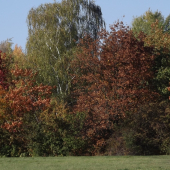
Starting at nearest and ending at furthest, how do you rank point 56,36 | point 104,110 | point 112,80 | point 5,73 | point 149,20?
1. point 104,110
2. point 112,80
3. point 5,73
4. point 56,36
5. point 149,20

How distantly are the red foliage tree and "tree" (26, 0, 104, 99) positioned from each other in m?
8.60

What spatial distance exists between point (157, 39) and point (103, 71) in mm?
14421

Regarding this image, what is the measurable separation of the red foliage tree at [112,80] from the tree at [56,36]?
338 inches

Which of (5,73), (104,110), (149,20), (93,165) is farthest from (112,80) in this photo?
(149,20)

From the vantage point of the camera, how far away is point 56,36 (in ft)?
125

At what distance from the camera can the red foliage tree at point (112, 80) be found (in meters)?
25.3

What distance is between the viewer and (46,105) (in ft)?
86.9

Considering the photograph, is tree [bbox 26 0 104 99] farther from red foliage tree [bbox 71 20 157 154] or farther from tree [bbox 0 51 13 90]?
red foliage tree [bbox 71 20 157 154]

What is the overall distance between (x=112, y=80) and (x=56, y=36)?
1329cm

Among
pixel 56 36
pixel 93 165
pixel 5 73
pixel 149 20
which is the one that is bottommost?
pixel 93 165

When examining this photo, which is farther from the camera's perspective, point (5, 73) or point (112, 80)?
point (5, 73)

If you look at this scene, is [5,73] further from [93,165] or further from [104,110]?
[93,165]

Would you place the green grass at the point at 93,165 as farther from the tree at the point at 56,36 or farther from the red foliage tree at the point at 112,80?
the tree at the point at 56,36

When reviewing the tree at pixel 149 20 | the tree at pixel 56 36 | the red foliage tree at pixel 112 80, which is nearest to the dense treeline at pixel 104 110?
the red foliage tree at pixel 112 80
